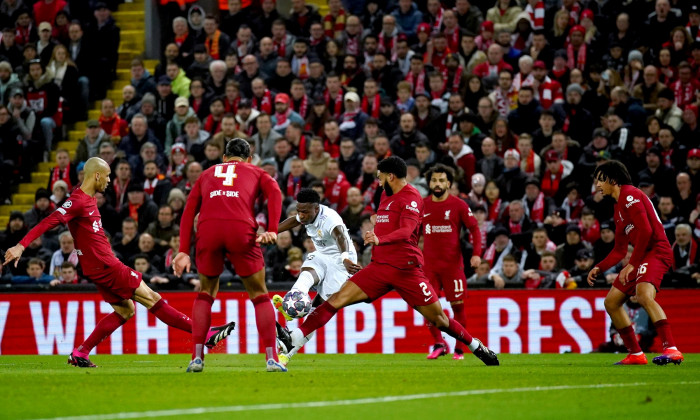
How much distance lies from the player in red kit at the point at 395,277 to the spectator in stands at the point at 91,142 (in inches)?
469

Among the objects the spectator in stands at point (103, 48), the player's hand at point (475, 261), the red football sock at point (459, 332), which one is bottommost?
the red football sock at point (459, 332)

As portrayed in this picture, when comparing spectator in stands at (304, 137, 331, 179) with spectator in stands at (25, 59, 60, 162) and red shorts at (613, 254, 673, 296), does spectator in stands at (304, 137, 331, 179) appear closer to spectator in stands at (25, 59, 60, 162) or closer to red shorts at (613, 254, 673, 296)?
spectator in stands at (25, 59, 60, 162)

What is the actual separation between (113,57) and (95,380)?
Answer: 16.1 metres

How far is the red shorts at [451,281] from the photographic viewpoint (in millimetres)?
15773

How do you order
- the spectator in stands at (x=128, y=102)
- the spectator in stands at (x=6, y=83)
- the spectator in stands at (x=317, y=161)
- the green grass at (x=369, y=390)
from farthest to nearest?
the spectator in stands at (x=6, y=83) → the spectator in stands at (x=128, y=102) → the spectator in stands at (x=317, y=161) → the green grass at (x=369, y=390)

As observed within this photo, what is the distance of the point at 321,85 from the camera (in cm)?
2320

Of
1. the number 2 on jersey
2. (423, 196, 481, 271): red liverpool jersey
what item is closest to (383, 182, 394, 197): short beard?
the number 2 on jersey

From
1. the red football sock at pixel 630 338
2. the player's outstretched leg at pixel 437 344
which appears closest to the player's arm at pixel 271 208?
the red football sock at pixel 630 338

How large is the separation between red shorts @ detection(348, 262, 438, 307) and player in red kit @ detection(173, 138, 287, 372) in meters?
1.38

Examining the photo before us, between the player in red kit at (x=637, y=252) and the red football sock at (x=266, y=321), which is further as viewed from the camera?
the player in red kit at (x=637, y=252)

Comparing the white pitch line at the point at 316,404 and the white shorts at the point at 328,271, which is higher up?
the white shorts at the point at 328,271

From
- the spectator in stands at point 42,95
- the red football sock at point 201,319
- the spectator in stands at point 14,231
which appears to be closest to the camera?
the red football sock at point 201,319

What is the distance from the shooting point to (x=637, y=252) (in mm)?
12836

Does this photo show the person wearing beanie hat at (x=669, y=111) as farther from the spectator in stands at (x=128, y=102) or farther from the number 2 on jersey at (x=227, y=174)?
the number 2 on jersey at (x=227, y=174)
